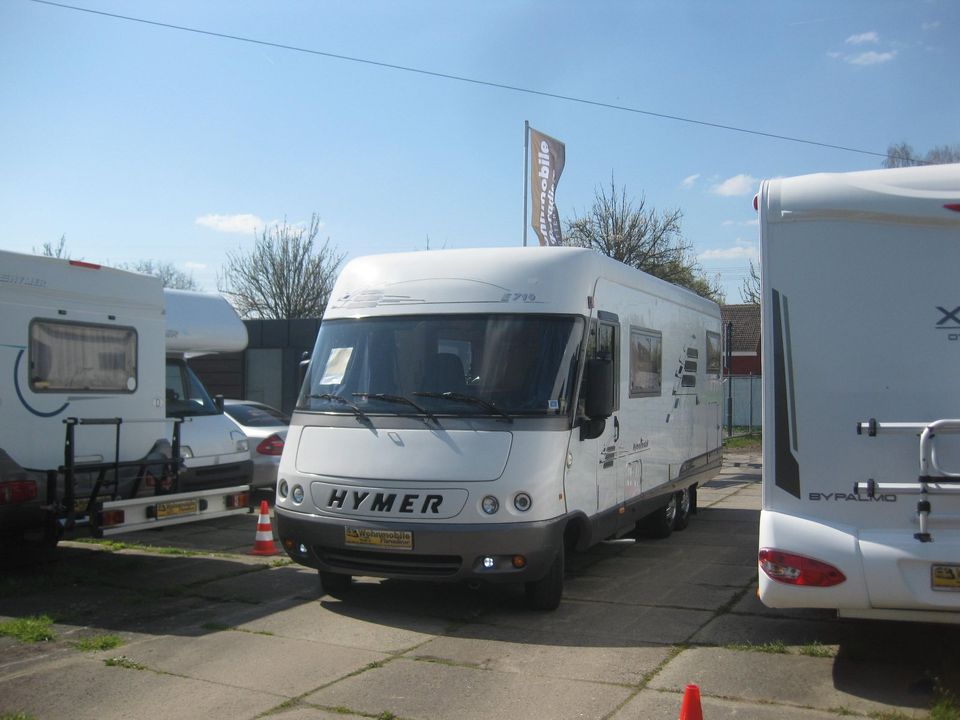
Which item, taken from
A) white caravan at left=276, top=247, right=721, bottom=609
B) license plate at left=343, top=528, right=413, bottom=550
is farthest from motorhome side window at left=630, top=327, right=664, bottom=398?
license plate at left=343, top=528, right=413, bottom=550

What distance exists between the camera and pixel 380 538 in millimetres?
6953

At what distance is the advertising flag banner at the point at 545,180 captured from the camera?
21547mm

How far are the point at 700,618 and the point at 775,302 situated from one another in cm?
273

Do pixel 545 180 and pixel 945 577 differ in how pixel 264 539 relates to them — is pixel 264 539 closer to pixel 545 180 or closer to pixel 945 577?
pixel 945 577

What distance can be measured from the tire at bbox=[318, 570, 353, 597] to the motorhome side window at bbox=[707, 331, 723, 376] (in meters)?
6.62

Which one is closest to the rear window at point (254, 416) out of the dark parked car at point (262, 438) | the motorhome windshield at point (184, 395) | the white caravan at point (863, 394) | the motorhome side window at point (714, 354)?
the dark parked car at point (262, 438)

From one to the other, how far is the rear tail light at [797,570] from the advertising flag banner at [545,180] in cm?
1642

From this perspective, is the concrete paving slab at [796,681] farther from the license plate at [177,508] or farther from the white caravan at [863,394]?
the license plate at [177,508]

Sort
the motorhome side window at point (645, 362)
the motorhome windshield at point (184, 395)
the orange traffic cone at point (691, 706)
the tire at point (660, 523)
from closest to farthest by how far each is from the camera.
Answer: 1. the orange traffic cone at point (691, 706)
2. the motorhome side window at point (645, 362)
3. the tire at point (660, 523)
4. the motorhome windshield at point (184, 395)

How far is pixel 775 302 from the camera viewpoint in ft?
18.6

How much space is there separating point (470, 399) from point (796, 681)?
2994 mm

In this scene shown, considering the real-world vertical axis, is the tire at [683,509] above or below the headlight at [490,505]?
below

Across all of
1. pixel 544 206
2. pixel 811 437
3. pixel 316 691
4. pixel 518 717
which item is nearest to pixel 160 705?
pixel 316 691

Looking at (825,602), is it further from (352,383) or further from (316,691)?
(352,383)
